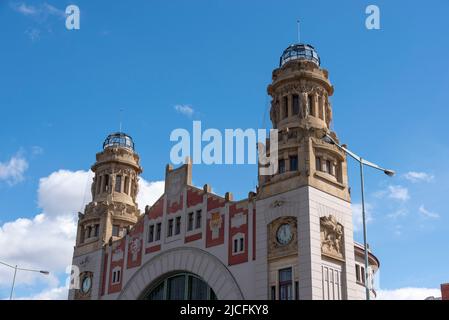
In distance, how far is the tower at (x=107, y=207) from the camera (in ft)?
209

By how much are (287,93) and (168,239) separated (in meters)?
17.1

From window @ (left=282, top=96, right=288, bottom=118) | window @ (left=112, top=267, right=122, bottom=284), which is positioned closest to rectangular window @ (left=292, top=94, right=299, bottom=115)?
window @ (left=282, top=96, right=288, bottom=118)

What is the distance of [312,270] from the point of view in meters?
43.3

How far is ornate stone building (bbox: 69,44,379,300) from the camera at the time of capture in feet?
149

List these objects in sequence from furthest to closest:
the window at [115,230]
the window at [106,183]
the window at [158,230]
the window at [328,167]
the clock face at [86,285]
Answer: the window at [106,183], the window at [115,230], the clock face at [86,285], the window at [158,230], the window at [328,167]

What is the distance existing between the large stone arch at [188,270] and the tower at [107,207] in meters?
A: 6.34

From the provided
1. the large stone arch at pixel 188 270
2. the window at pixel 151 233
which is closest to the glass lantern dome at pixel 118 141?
the window at pixel 151 233

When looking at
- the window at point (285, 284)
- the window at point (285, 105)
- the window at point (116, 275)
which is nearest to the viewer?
the window at point (285, 284)

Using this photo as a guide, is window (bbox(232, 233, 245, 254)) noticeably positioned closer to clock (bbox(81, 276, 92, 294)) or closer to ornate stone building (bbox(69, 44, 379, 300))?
ornate stone building (bbox(69, 44, 379, 300))

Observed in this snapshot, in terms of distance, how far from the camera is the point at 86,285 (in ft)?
207

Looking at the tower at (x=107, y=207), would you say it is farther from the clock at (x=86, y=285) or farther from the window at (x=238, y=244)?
the window at (x=238, y=244)
